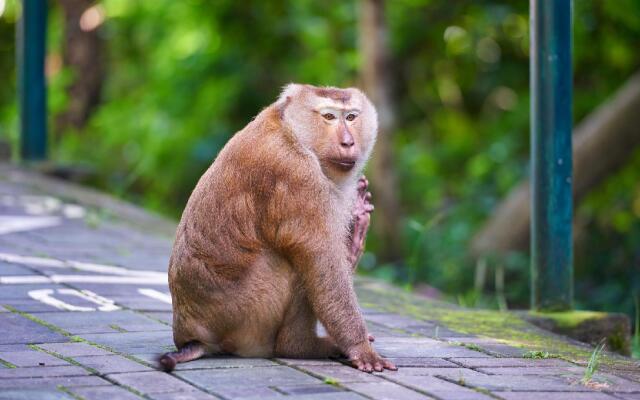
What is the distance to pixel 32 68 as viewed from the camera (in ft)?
31.1

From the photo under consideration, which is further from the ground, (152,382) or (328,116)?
(328,116)

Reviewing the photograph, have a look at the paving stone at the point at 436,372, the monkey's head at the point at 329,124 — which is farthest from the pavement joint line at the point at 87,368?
the monkey's head at the point at 329,124

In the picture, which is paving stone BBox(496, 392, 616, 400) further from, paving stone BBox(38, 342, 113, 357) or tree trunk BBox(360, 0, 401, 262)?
tree trunk BBox(360, 0, 401, 262)

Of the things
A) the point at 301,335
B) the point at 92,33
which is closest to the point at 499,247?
the point at 301,335

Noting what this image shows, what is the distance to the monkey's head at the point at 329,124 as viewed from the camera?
13.3 ft

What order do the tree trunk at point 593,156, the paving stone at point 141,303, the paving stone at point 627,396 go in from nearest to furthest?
the paving stone at point 627,396, the paving stone at point 141,303, the tree trunk at point 593,156

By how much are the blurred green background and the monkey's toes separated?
5261mm

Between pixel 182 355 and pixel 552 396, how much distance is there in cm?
134

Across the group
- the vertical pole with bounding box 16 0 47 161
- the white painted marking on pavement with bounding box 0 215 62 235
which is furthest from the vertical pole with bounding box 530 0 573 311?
the vertical pole with bounding box 16 0 47 161

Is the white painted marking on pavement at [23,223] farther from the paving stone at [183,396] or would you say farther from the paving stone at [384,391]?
the paving stone at [384,391]

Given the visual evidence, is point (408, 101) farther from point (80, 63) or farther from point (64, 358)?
point (64, 358)

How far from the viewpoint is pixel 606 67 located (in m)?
10.9

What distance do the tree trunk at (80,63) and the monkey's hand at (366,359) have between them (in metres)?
10.6

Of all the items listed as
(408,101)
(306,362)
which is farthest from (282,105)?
(408,101)
